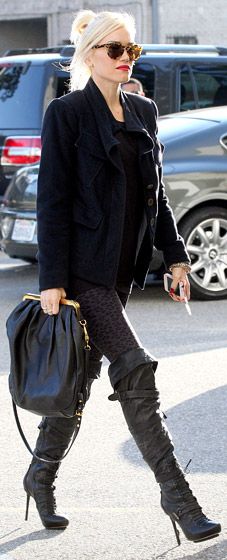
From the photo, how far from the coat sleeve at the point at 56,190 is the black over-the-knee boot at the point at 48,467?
49cm

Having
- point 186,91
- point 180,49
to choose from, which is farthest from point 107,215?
point 180,49

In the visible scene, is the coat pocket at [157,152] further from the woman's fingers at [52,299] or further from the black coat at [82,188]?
the woman's fingers at [52,299]

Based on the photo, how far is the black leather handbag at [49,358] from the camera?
4398 mm

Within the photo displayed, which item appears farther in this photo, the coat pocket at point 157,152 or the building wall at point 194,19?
the building wall at point 194,19

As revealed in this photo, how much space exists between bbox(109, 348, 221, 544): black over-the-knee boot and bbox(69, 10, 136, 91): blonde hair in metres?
0.93

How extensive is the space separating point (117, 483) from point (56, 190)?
4.68ft

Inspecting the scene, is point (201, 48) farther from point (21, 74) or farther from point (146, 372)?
point (146, 372)

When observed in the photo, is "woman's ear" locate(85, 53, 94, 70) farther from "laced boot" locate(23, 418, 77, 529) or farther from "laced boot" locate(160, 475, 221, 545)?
"laced boot" locate(160, 475, 221, 545)

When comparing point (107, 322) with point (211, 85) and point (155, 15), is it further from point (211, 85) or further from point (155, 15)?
point (155, 15)

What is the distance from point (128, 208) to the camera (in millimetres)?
4504

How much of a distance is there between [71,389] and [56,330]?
195mm

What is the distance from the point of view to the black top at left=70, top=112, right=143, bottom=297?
448 cm

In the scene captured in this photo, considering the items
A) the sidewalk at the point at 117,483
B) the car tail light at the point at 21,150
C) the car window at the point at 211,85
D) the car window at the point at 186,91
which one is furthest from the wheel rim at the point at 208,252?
the car window at the point at 211,85

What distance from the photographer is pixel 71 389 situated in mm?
4398
